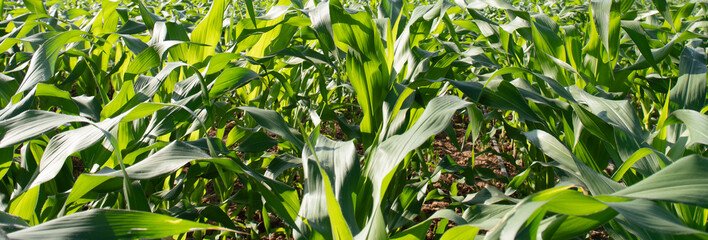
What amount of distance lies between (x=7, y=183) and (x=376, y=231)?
3.06 ft

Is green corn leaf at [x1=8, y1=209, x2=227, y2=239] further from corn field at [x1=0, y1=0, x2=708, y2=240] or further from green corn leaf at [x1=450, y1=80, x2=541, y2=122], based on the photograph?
green corn leaf at [x1=450, y1=80, x2=541, y2=122]

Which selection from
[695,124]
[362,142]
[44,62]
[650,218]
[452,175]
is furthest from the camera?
[452,175]

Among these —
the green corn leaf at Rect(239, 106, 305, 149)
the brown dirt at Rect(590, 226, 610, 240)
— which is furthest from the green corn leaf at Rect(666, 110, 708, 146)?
the brown dirt at Rect(590, 226, 610, 240)

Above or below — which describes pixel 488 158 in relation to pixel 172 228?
below

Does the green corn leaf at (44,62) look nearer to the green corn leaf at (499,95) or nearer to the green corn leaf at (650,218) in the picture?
the green corn leaf at (499,95)

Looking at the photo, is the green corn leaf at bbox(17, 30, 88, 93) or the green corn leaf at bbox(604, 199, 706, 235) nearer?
the green corn leaf at bbox(604, 199, 706, 235)

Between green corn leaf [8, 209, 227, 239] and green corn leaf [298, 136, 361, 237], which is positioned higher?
green corn leaf [8, 209, 227, 239]

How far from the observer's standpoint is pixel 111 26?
1720 millimetres

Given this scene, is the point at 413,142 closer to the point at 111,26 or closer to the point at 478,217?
the point at 478,217

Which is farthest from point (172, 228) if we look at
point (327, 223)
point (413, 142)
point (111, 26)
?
point (111, 26)

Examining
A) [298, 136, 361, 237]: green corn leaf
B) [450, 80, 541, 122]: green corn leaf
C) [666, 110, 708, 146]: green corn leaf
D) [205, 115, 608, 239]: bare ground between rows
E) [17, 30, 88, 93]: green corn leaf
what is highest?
[17, 30, 88, 93]: green corn leaf

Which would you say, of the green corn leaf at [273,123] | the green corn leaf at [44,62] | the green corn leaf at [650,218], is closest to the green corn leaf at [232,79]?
the green corn leaf at [273,123]

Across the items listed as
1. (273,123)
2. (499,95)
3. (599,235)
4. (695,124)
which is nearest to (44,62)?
(273,123)

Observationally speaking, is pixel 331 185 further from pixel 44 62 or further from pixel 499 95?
pixel 44 62
